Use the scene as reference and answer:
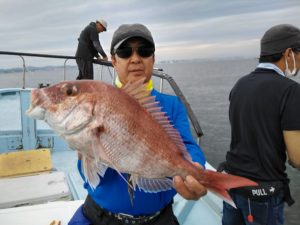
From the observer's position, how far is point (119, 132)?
164 cm

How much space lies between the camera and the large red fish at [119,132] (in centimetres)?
161

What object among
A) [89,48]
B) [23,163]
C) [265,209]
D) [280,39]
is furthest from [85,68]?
[265,209]

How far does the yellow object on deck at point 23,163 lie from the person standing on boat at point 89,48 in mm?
4743

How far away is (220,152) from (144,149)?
41.5 feet

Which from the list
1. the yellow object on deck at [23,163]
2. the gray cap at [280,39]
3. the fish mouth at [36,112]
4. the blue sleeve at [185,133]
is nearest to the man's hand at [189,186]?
the blue sleeve at [185,133]

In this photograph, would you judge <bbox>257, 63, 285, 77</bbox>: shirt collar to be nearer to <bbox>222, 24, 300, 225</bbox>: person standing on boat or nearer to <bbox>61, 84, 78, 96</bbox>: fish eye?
<bbox>222, 24, 300, 225</bbox>: person standing on boat

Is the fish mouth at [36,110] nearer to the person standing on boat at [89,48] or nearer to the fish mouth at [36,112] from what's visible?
the fish mouth at [36,112]

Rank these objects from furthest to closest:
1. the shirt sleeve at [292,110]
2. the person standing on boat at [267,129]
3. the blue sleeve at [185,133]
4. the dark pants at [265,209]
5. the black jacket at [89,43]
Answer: the black jacket at [89,43]
the dark pants at [265,209]
the person standing on boat at [267,129]
the shirt sleeve at [292,110]
the blue sleeve at [185,133]

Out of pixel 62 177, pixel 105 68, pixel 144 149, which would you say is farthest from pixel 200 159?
pixel 105 68

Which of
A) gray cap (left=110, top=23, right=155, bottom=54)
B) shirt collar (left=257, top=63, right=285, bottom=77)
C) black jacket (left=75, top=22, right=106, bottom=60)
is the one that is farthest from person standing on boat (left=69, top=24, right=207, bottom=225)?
black jacket (left=75, top=22, right=106, bottom=60)

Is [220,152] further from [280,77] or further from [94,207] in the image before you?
[94,207]

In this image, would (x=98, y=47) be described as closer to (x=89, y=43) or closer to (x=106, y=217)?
(x=89, y=43)

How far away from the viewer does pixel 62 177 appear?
4348 millimetres

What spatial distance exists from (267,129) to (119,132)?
1992 mm
